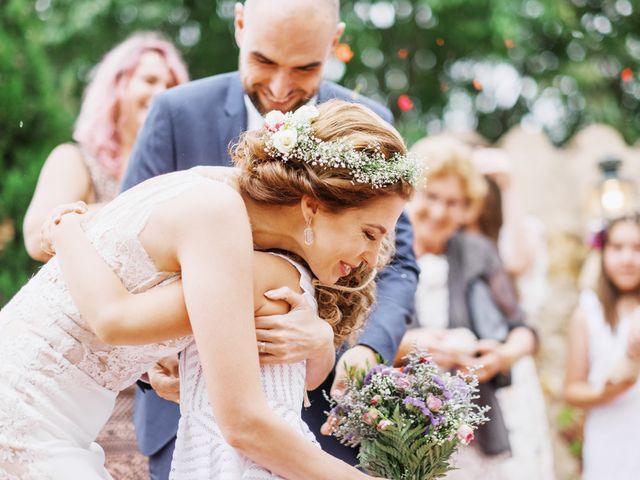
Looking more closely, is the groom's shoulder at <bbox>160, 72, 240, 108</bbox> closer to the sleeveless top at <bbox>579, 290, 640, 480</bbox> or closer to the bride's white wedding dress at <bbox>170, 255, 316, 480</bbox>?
the bride's white wedding dress at <bbox>170, 255, 316, 480</bbox>

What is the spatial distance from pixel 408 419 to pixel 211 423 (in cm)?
57

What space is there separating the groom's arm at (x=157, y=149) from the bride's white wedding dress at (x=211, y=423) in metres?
1.06

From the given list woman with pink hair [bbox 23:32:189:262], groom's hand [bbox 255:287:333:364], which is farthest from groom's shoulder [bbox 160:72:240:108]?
groom's hand [bbox 255:287:333:364]

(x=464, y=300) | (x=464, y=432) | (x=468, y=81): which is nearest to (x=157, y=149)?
(x=464, y=432)

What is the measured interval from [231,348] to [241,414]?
0.18 meters

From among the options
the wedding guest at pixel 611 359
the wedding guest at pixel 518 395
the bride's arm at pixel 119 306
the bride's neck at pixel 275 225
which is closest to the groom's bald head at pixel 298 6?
the bride's neck at pixel 275 225

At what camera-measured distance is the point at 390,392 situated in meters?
2.97

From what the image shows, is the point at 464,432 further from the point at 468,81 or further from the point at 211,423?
the point at 468,81

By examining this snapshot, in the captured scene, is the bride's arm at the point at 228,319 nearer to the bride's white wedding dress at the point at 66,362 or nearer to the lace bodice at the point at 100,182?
the bride's white wedding dress at the point at 66,362

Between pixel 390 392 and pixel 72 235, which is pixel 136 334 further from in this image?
pixel 390 392

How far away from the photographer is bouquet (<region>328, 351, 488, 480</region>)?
2891mm

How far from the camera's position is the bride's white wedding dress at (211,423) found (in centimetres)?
272

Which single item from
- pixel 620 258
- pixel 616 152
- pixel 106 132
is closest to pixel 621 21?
pixel 616 152

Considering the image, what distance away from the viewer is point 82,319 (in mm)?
2736
